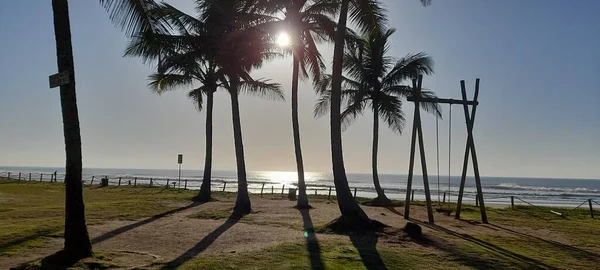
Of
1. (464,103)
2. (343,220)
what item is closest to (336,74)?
(343,220)

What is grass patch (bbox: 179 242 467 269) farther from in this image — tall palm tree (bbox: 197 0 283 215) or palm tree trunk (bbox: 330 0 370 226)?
tall palm tree (bbox: 197 0 283 215)

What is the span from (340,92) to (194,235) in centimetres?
556

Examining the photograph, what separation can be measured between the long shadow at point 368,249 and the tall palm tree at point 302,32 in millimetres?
8044

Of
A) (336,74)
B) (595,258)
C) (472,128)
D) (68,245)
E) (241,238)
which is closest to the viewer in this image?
(68,245)

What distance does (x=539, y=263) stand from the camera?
931 centimetres

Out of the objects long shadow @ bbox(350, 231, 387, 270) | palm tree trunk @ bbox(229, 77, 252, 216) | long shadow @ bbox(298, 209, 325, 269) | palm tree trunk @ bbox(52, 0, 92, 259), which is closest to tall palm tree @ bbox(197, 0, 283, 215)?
palm tree trunk @ bbox(229, 77, 252, 216)

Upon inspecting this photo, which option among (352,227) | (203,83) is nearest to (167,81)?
(203,83)

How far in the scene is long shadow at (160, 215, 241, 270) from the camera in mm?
8183

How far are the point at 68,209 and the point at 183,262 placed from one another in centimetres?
207

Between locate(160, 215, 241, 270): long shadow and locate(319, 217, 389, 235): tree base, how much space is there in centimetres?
272

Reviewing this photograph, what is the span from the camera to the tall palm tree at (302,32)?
1727 centimetres

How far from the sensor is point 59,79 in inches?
319

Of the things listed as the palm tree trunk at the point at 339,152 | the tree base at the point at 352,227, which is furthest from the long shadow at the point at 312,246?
the palm tree trunk at the point at 339,152

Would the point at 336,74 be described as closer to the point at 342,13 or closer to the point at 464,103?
the point at 342,13
